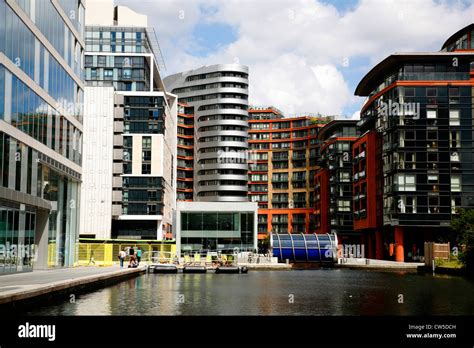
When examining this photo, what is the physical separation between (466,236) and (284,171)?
111300 mm

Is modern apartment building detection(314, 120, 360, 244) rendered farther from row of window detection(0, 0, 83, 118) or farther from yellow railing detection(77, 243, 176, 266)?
row of window detection(0, 0, 83, 118)

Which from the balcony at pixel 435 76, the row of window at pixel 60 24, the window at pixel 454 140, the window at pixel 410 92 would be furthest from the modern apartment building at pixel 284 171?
the row of window at pixel 60 24

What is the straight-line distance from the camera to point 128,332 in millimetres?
20828

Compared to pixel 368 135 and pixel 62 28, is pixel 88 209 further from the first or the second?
pixel 62 28

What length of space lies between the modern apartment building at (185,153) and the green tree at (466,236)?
107186 mm

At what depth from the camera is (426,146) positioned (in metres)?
87.0

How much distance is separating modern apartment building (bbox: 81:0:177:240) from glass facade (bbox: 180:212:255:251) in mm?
15965

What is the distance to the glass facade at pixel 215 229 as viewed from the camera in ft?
334

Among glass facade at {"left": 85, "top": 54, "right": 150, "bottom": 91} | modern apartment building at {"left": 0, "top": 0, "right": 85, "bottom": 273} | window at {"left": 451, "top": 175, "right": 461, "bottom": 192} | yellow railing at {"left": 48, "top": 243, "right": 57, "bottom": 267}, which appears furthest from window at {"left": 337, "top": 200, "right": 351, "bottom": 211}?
yellow railing at {"left": 48, "top": 243, "right": 57, "bottom": 267}

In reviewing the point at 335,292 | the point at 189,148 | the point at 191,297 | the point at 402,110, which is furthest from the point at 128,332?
the point at 189,148

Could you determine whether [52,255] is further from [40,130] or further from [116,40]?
[116,40]

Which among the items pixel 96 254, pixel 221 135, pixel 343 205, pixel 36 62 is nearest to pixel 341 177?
pixel 343 205

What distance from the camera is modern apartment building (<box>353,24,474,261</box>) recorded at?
86250 millimetres

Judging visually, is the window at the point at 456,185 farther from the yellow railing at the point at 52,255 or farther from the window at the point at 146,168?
the yellow railing at the point at 52,255
